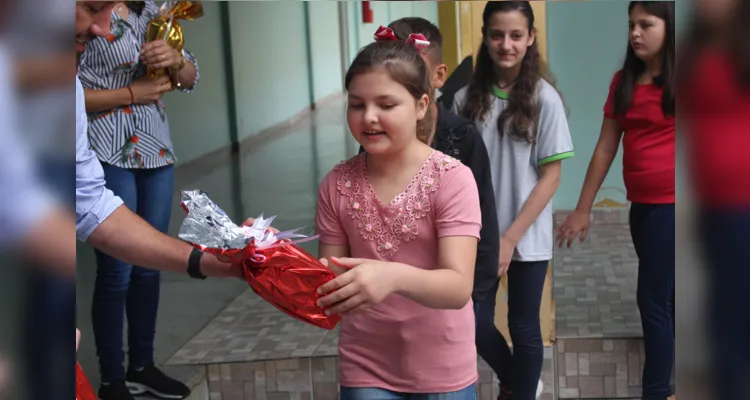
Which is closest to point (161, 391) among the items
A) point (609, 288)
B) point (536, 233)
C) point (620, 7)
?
point (536, 233)

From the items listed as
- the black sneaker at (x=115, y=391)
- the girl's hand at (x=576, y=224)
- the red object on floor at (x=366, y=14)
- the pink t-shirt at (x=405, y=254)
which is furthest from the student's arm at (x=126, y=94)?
the red object on floor at (x=366, y=14)

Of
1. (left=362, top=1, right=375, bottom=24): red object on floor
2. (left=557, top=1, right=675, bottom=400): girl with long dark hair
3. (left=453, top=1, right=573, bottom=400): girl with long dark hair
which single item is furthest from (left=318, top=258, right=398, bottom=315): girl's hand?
(left=362, top=1, right=375, bottom=24): red object on floor

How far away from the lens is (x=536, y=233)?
8.86ft

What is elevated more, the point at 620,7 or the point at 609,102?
the point at 620,7

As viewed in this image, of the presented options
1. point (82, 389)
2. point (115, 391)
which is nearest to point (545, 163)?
point (115, 391)

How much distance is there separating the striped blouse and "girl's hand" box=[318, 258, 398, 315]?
56.9 inches

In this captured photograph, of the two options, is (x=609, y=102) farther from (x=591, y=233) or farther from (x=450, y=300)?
(x=591, y=233)

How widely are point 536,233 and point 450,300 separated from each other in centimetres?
117

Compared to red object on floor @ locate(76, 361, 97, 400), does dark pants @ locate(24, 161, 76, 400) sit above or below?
above

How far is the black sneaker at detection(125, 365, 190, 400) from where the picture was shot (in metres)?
3.04

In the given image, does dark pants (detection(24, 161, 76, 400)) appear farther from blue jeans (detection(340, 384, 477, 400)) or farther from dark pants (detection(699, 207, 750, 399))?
blue jeans (detection(340, 384, 477, 400))

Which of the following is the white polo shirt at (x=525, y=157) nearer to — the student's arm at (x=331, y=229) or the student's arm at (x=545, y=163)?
the student's arm at (x=545, y=163)

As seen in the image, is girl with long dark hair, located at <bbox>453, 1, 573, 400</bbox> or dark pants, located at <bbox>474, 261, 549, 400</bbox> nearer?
girl with long dark hair, located at <bbox>453, 1, 573, 400</bbox>

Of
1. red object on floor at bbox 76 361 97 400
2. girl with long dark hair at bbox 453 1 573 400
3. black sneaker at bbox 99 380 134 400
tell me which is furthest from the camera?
black sneaker at bbox 99 380 134 400
